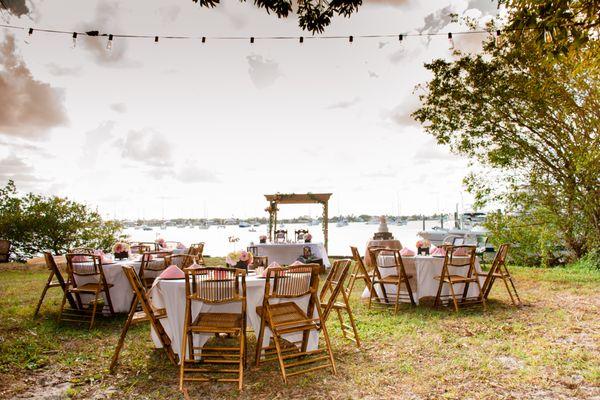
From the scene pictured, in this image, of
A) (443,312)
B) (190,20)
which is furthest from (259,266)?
(190,20)

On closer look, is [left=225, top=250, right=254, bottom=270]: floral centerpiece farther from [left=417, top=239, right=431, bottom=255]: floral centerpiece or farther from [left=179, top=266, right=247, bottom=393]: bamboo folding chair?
[left=417, top=239, right=431, bottom=255]: floral centerpiece

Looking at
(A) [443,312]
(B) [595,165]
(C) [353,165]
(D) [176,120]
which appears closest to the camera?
(A) [443,312]

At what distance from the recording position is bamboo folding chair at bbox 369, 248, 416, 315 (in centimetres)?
639

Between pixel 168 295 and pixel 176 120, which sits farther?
pixel 176 120

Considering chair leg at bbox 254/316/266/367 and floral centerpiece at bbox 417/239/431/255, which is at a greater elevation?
floral centerpiece at bbox 417/239/431/255

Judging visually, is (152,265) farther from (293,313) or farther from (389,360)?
(389,360)

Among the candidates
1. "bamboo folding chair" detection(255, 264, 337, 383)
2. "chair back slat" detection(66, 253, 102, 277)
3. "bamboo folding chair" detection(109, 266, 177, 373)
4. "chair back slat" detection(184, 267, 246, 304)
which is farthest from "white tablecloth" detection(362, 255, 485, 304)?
"chair back slat" detection(66, 253, 102, 277)

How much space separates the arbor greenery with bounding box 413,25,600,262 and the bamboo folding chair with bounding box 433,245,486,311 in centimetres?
462

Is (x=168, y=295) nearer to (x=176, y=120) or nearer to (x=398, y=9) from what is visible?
(x=398, y=9)

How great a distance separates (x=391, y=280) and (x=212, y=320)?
11.3 feet

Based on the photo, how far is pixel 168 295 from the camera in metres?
3.99

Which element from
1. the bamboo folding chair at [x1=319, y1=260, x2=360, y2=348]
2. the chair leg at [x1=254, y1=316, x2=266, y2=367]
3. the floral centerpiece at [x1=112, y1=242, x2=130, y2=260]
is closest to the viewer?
the chair leg at [x1=254, y1=316, x2=266, y2=367]

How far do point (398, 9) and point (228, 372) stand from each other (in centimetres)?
685

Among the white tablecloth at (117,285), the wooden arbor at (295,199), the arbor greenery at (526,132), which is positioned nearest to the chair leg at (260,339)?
the white tablecloth at (117,285)
